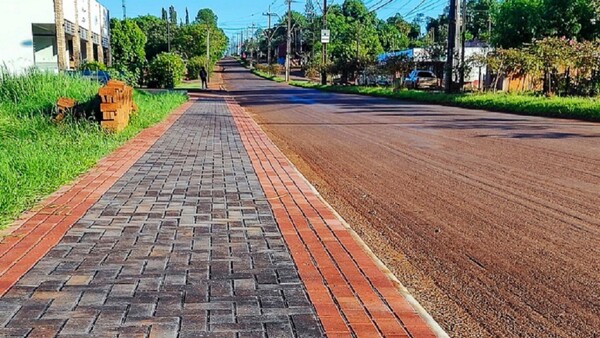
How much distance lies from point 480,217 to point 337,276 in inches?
100

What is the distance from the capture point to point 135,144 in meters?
10.6

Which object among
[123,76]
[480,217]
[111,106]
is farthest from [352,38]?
[480,217]

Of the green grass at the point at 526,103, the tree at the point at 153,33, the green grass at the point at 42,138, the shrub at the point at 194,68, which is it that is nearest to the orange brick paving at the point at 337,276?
the green grass at the point at 42,138

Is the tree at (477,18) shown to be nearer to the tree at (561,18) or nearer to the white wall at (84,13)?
the tree at (561,18)

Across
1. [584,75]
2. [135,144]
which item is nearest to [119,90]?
[135,144]

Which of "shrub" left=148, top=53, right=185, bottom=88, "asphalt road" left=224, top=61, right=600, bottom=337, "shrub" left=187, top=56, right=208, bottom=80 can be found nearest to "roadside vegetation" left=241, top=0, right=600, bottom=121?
"asphalt road" left=224, top=61, right=600, bottom=337

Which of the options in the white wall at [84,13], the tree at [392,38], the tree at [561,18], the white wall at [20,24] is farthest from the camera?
the tree at [392,38]

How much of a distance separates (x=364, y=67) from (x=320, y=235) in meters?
40.7

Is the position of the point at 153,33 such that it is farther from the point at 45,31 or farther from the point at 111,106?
the point at 111,106

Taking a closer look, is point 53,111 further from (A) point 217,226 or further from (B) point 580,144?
(B) point 580,144

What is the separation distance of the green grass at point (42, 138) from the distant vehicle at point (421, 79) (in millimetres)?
25687

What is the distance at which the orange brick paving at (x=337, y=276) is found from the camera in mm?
3402

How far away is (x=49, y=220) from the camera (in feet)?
17.6

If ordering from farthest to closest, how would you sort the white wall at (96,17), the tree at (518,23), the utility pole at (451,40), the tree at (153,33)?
the tree at (153,33) → the white wall at (96,17) → the tree at (518,23) → the utility pole at (451,40)
